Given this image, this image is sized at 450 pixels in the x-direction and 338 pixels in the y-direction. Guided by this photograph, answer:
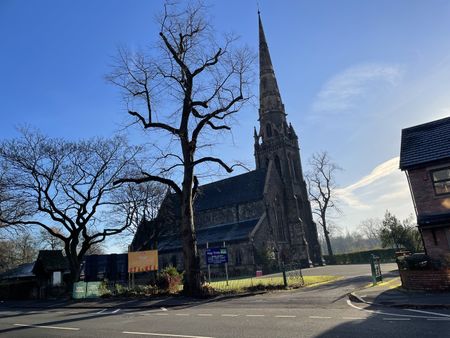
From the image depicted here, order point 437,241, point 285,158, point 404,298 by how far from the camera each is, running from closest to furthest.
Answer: point 404,298 < point 437,241 < point 285,158

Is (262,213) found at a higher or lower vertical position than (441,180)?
higher

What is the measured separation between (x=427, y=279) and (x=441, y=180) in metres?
6.61

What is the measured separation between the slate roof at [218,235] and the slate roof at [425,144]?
28074mm

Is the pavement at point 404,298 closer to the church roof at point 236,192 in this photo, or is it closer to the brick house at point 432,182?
the brick house at point 432,182

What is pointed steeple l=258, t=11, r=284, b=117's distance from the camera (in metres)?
62.7

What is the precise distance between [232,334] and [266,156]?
54050mm

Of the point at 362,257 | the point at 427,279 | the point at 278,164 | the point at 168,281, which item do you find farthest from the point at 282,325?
the point at 278,164

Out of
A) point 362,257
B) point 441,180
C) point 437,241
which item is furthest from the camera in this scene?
point 362,257

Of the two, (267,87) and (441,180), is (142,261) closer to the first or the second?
(441,180)

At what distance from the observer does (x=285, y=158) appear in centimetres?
5906

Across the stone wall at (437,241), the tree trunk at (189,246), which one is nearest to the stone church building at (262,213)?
the tree trunk at (189,246)

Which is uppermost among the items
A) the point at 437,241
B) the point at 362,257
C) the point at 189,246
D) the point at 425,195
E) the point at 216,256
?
the point at 425,195

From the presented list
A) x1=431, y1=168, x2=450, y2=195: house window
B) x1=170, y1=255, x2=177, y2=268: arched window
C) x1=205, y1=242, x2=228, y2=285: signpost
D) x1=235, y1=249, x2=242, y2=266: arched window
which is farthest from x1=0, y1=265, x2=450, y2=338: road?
x1=170, y1=255, x2=177, y2=268: arched window

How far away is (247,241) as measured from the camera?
45.7 m
